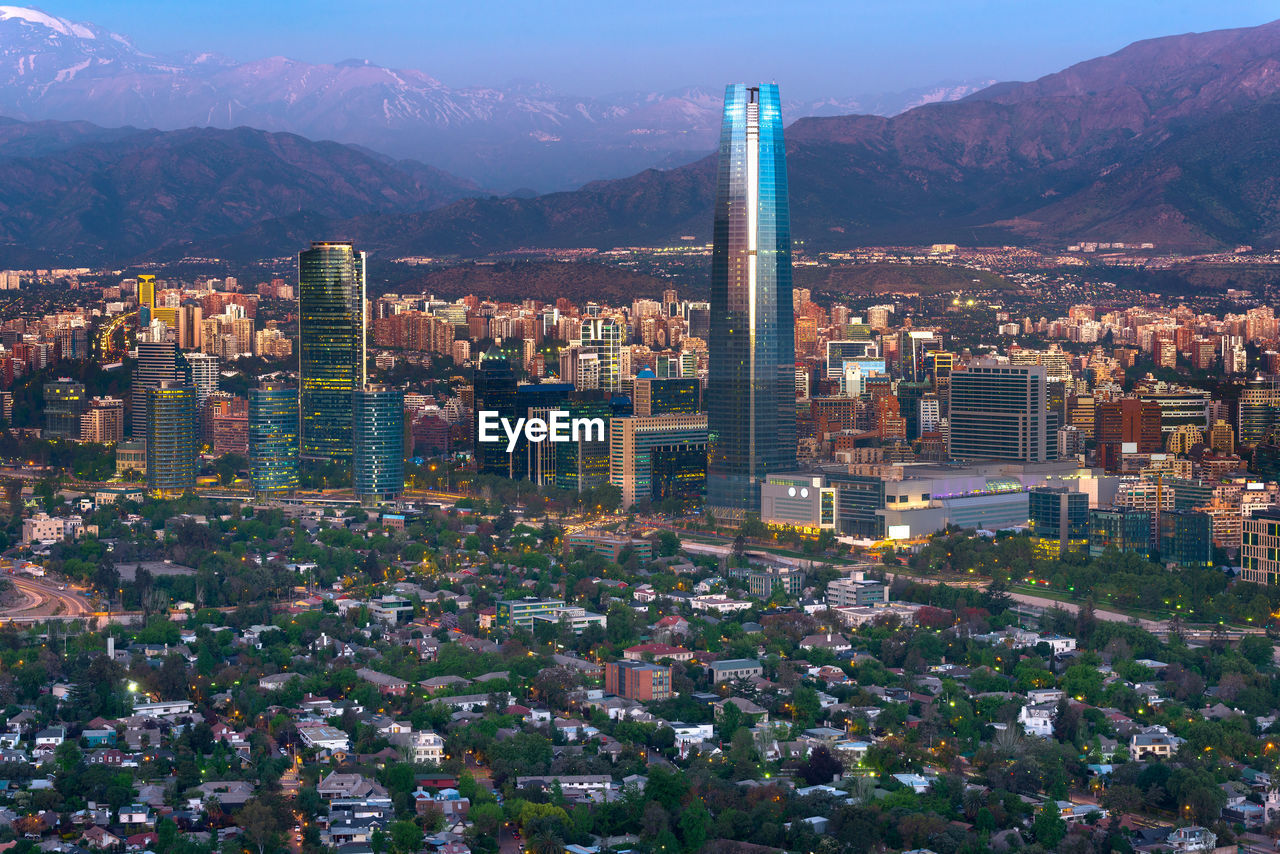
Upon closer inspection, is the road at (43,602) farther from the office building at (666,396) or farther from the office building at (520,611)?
the office building at (666,396)

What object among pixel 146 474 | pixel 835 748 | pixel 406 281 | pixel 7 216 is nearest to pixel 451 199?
pixel 7 216

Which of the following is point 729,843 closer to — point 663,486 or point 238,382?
point 663,486

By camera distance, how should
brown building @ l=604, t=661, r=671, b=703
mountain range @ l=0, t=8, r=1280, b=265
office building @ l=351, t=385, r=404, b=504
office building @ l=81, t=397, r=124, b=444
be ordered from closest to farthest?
brown building @ l=604, t=661, r=671, b=703
office building @ l=351, t=385, r=404, b=504
office building @ l=81, t=397, r=124, b=444
mountain range @ l=0, t=8, r=1280, b=265

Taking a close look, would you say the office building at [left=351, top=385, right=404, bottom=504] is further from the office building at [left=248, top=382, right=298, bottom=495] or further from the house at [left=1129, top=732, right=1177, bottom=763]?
the house at [left=1129, top=732, right=1177, bottom=763]

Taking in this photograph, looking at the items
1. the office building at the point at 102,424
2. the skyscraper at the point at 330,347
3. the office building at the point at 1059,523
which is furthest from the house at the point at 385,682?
the office building at the point at 102,424

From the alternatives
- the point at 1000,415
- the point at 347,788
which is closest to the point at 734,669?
the point at 347,788

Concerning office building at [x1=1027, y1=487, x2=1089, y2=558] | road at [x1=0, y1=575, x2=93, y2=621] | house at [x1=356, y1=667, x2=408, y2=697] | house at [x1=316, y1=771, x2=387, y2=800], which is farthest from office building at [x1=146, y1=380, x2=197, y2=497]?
house at [x1=316, y1=771, x2=387, y2=800]

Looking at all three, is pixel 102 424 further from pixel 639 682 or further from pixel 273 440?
pixel 639 682
